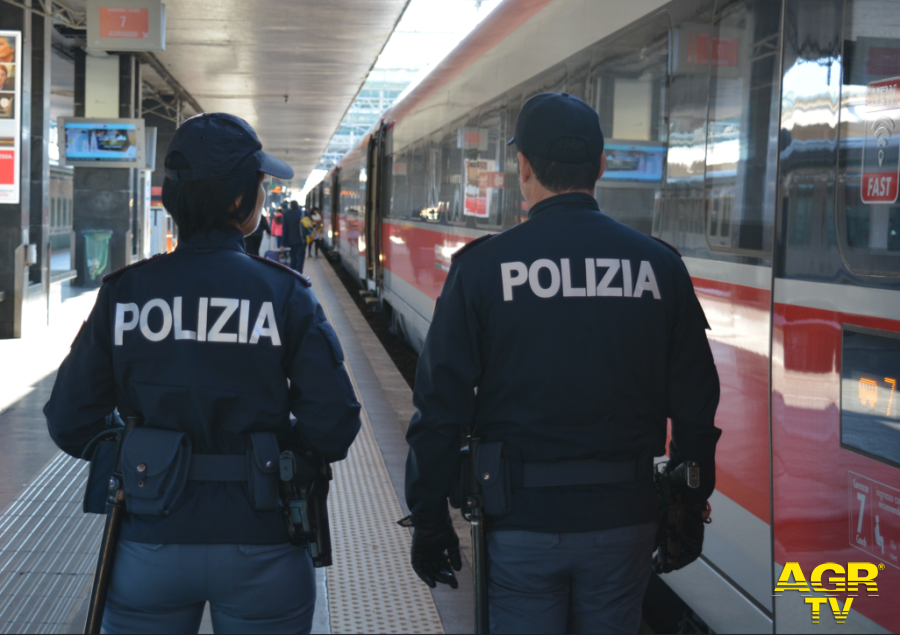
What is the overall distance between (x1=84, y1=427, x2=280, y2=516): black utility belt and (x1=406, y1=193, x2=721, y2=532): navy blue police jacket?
347 mm

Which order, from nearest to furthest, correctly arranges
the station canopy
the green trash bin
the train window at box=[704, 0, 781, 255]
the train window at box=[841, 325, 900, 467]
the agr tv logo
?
the train window at box=[841, 325, 900, 467] → the agr tv logo → the train window at box=[704, 0, 781, 255] → the station canopy → the green trash bin

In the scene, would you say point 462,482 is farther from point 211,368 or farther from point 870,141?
point 870,141

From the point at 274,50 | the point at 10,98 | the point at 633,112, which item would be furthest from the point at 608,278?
the point at 274,50

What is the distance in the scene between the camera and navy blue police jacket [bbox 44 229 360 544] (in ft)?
6.66

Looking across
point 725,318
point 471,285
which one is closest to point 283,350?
point 471,285

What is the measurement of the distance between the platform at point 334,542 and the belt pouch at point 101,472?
5.30 ft

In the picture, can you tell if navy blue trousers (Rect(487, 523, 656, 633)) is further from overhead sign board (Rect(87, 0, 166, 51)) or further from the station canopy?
the station canopy

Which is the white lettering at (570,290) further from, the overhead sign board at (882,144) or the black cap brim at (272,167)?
the overhead sign board at (882,144)

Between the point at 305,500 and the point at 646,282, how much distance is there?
91 centimetres

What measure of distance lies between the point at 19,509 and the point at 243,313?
141 inches

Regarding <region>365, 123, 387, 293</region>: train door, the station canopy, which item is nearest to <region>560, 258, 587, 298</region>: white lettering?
<region>365, 123, 387, 293</region>: train door

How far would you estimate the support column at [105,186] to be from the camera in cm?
1861

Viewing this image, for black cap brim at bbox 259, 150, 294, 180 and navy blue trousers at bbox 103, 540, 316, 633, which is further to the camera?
black cap brim at bbox 259, 150, 294, 180

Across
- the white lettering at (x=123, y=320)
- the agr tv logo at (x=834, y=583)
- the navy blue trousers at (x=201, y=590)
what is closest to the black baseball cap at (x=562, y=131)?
the white lettering at (x=123, y=320)
